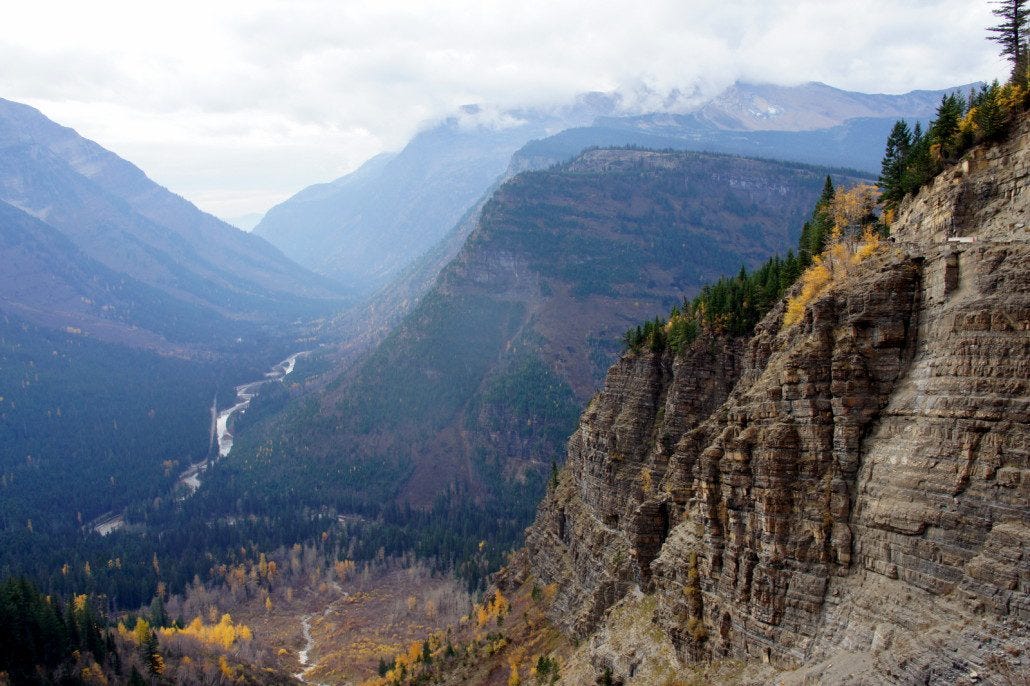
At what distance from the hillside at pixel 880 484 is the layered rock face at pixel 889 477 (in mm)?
83

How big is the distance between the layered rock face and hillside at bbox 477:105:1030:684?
83 millimetres

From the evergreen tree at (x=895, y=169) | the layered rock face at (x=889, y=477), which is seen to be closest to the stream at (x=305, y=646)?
the layered rock face at (x=889, y=477)

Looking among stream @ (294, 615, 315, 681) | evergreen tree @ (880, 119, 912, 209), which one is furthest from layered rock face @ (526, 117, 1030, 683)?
stream @ (294, 615, 315, 681)

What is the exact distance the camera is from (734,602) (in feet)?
131

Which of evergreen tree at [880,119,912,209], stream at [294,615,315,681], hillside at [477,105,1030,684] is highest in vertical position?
evergreen tree at [880,119,912,209]

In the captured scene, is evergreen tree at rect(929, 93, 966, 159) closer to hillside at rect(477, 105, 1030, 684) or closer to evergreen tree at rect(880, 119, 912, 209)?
hillside at rect(477, 105, 1030, 684)

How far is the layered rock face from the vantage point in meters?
28.0

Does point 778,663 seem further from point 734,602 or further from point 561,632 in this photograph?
point 561,632

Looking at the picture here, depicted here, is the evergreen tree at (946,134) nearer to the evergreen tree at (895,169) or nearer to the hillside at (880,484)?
the hillside at (880,484)

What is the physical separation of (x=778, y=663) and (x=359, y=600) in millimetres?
130592

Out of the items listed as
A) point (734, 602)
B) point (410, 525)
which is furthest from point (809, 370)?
point (410, 525)

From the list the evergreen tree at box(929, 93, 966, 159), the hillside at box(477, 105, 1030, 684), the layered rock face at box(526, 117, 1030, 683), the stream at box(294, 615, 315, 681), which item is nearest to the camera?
the layered rock face at box(526, 117, 1030, 683)

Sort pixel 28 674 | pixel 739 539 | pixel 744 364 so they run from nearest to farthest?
pixel 739 539 → pixel 744 364 → pixel 28 674

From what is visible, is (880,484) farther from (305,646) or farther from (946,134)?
(305,646)
